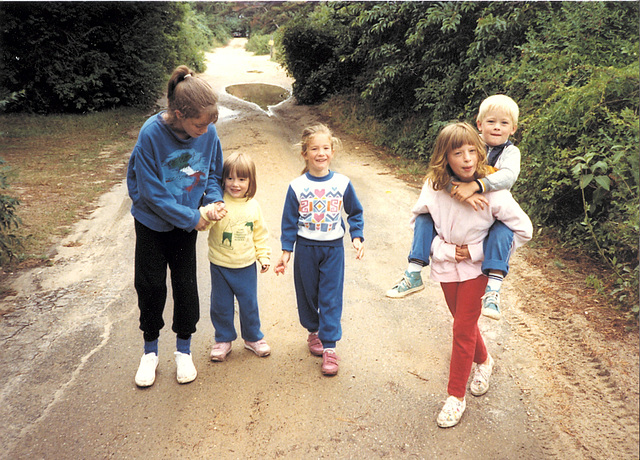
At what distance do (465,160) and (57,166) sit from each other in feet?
28.7

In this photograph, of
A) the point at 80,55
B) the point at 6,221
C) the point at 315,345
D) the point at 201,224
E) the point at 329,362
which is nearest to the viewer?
the point at 201,224

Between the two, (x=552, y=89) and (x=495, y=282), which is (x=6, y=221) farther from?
(x=552, y=89)

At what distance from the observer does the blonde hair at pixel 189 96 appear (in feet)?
9.21

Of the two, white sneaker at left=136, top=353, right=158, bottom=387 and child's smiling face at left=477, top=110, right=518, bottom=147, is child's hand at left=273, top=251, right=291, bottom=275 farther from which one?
child's smiling face at left=477, top=110, right=518, bottom=147

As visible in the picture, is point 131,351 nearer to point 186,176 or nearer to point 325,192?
point 186,176

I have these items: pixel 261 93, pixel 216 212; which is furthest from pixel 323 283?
pixel 261 93

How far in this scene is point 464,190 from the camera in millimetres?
2674

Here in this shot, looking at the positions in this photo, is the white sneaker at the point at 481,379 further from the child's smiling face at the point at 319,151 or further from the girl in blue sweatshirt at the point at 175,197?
the girl in blue sweatshirt at the point at 175,197

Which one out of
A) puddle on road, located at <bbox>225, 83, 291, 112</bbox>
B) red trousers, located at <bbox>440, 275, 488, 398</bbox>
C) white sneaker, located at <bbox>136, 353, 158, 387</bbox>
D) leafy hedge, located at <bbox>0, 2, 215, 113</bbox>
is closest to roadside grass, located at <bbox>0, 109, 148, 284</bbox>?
leafy hedge, located at <bbox>0, 2, 215, 113</bbox>

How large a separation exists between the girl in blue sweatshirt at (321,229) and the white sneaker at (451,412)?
2.57ft

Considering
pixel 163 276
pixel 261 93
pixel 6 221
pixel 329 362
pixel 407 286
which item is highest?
pixel 407 286

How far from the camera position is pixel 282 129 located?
13281 mm

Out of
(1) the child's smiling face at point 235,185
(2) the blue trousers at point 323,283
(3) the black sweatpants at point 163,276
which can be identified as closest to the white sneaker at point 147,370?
(3) the black sweatpants at point 163,276

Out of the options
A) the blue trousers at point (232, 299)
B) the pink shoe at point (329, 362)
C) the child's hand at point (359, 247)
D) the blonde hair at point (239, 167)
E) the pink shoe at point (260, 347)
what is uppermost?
the blonde hair at point (239, 167)
